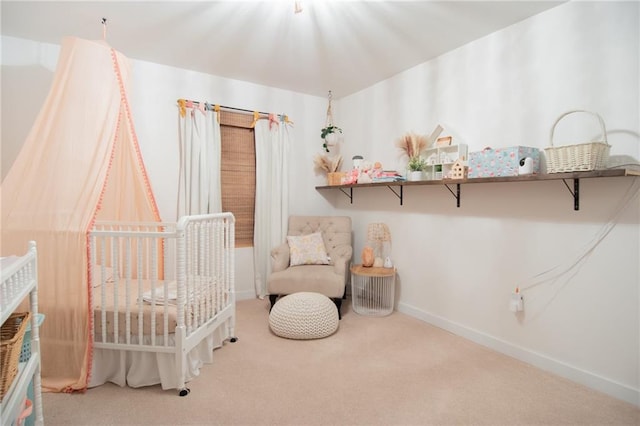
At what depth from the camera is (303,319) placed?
2.86 m

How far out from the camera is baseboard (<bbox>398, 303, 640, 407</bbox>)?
2.09 metres

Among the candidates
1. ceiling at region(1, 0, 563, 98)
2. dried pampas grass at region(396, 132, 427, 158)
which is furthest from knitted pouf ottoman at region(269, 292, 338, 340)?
ceiling at region(1, 0, 563, 98)

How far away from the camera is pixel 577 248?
7.48 feet

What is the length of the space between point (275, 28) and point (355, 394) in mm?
2651

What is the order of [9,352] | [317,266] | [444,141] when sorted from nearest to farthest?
[9,352] → [444,141] → [317,266]

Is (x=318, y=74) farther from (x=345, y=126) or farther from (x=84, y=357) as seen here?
(x=84, y=357)

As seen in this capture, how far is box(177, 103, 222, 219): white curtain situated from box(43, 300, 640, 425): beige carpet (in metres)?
1.55

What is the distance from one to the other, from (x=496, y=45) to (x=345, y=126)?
79.4 inches

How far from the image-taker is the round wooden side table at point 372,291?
3.51m

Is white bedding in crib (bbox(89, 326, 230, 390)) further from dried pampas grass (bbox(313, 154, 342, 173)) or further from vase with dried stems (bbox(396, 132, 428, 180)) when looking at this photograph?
dried pampas grass (bbox(313, 154, 342, 173))

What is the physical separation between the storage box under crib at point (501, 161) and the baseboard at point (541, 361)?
4.26ft

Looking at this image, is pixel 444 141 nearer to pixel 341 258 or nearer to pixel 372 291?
pixel 341 258

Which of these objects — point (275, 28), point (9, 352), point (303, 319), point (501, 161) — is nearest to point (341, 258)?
point (303, 319)

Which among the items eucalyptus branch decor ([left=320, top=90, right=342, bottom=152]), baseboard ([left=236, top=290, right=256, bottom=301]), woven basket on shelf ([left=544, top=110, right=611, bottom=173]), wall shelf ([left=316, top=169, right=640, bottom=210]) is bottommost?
baseboard ([left=236, top=290, right=256, bottom=301])
